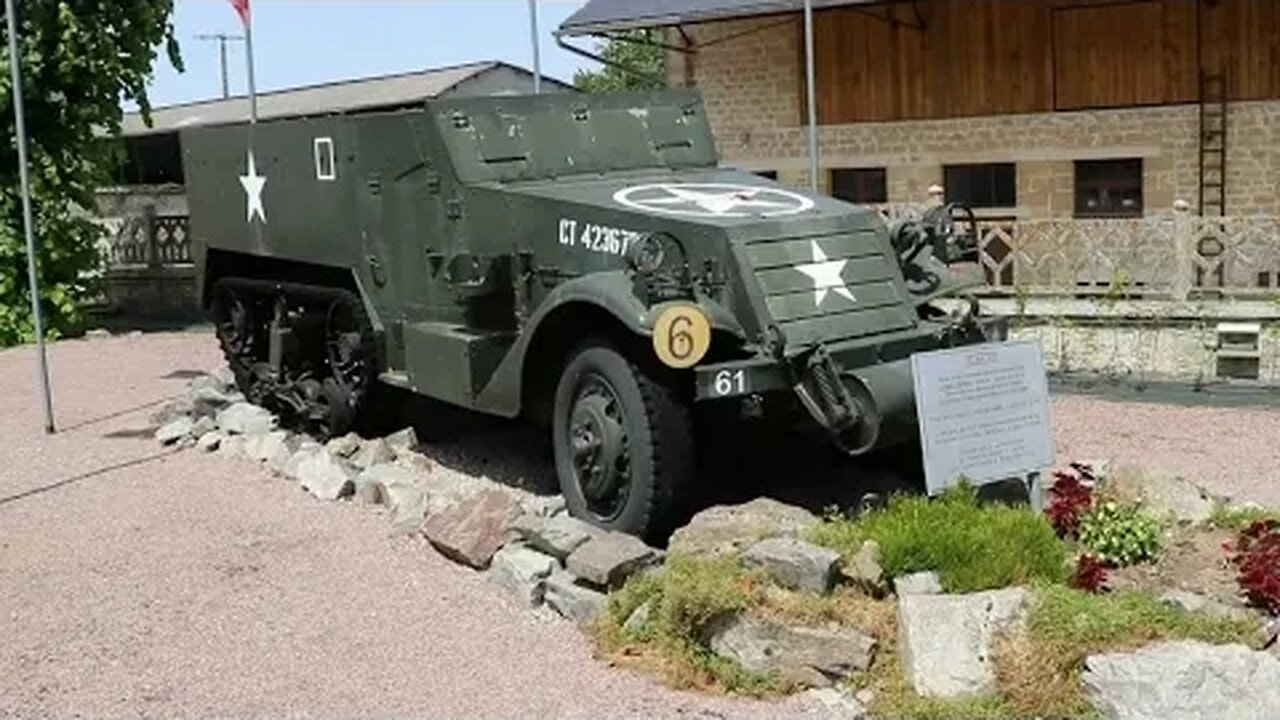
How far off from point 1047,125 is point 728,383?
42.5 feet

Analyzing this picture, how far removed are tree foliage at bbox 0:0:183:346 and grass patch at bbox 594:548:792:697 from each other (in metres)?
13.6

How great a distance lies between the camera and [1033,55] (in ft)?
60.4

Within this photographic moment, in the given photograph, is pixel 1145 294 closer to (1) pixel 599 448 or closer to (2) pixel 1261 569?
(1) pixel 599 448

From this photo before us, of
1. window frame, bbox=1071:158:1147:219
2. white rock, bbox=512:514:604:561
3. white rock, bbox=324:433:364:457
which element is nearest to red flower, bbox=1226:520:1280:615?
white rock, bbox=512:514:604:561

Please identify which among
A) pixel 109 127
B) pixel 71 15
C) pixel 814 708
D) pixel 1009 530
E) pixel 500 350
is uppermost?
pixel 71 15

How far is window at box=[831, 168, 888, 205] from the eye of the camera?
66.2 feet

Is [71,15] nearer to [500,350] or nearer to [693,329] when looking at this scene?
[500,350]

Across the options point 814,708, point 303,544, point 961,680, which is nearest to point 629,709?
point 814,708

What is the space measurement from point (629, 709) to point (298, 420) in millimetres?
5610

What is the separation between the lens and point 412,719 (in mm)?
5367

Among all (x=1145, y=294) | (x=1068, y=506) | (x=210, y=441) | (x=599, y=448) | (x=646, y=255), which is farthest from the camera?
(x=1145, y=294)

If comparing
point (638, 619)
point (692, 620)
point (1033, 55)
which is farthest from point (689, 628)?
point (1033, 55)

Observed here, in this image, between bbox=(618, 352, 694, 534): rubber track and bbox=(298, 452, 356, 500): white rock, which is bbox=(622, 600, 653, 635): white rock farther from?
bbox=(298, 452, 356, 500): white rock

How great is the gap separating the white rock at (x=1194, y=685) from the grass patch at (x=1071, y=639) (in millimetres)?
150
